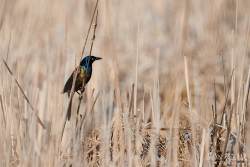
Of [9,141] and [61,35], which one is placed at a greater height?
[61,35]

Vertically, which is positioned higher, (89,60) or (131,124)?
(89,60)

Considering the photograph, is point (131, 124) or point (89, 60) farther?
point (89, 60)

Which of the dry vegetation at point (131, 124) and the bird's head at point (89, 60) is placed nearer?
the dry vegetation at point (131, 124)

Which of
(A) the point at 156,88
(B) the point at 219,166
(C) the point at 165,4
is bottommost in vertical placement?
(B) the point at 219,166

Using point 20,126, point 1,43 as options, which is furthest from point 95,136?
point 1,43

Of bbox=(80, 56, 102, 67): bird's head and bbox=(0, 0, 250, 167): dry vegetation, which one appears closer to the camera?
bbox=(0, 0, 250, 167): dry vegetation

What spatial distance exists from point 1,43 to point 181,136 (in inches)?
48.7

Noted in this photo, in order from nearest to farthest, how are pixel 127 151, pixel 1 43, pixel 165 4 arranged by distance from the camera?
pixel 127 151
pixel 1 43
pixel 165 4

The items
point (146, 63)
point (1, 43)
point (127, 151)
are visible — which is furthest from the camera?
point (146, 63)

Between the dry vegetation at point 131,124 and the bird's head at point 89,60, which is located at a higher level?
the bird's head at point 89,60

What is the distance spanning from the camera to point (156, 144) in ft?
10.7

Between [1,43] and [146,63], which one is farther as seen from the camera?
[146,63]

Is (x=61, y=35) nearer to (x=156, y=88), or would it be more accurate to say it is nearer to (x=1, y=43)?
(x=1, y=43)

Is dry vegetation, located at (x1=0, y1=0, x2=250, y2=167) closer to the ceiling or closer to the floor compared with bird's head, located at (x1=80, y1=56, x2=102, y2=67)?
closer to the floor
